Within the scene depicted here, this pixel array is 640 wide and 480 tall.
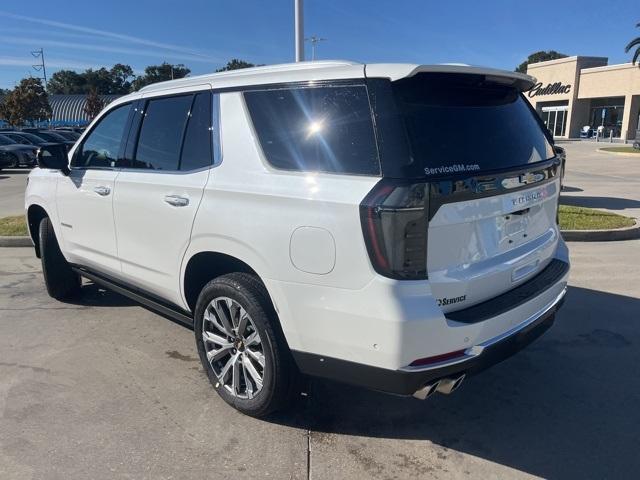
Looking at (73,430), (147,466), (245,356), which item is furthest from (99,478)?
(245,356)

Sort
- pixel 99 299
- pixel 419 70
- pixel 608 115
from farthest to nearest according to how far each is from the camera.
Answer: pixel 608 115 < pixel 99 299 < pixel 419 70

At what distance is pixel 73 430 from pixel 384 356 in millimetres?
2001

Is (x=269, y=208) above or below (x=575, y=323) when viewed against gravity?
above

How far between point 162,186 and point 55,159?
Result: 67.7 inches

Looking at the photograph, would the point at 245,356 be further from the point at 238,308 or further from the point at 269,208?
the point at 269,208

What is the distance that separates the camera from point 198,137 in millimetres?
3422

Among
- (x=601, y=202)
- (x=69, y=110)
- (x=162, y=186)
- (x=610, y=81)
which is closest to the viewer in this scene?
(x=162, y=186)

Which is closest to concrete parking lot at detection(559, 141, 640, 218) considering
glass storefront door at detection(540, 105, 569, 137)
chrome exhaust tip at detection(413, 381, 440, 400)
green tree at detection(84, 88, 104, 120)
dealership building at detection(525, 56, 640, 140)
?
chrome exhaust tip at detection(413, 381, 440, 400)

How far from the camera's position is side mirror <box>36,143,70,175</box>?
461 cm

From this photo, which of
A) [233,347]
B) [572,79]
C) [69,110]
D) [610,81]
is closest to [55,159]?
[233,347]

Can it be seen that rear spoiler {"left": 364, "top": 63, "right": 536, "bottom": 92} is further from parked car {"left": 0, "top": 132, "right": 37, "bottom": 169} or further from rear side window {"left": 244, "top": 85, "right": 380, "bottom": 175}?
parked car {"left": 0, "top": 132, "right": 37, "bottom": 169}

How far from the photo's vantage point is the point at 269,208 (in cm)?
281

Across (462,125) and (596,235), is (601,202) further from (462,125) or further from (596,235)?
(462,125)

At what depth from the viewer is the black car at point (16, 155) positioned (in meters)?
22.8
